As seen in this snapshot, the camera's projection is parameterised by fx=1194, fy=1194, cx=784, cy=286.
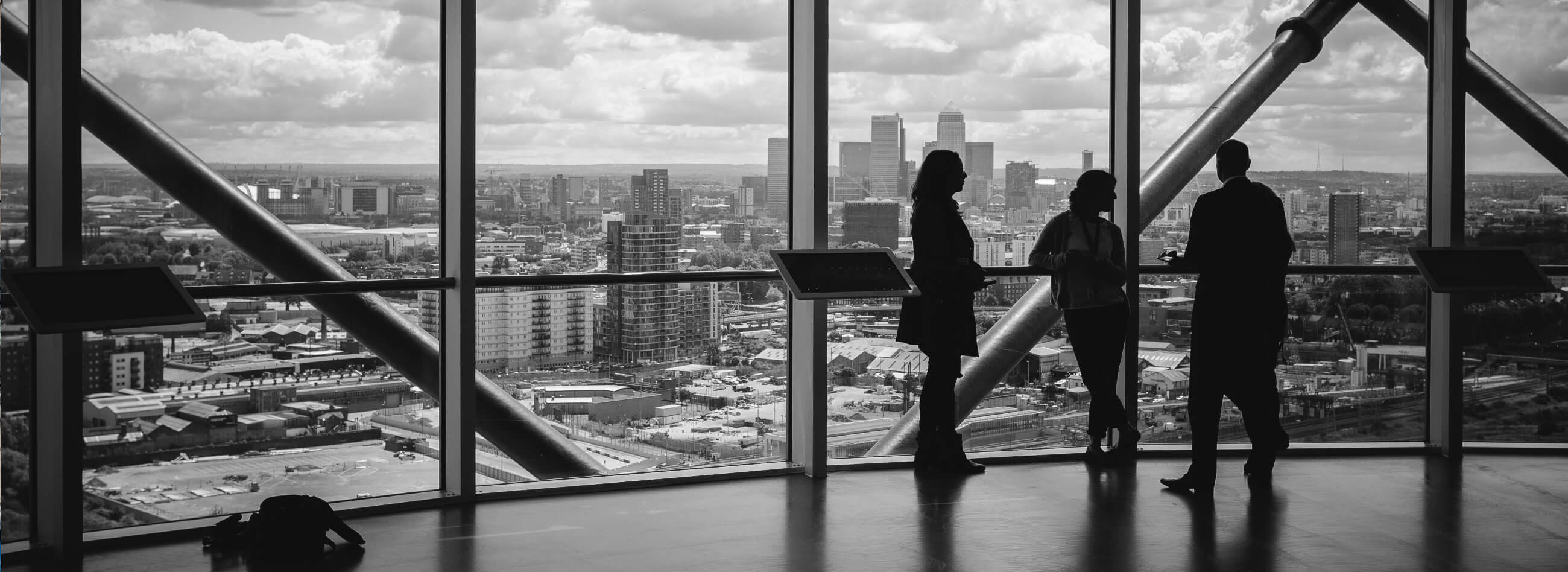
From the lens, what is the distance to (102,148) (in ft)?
15.6

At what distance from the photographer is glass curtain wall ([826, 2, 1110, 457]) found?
6242 mm

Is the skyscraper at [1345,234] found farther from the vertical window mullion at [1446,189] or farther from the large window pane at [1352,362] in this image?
the vertical window mullion at [1446,189]

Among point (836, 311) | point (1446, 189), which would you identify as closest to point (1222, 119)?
point (1446, 189)

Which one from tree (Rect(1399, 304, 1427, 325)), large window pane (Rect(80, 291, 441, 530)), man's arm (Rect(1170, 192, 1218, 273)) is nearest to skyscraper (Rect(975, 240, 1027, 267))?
man's arm (Rect(1170, 192, 1218, 273))

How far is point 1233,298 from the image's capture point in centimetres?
535

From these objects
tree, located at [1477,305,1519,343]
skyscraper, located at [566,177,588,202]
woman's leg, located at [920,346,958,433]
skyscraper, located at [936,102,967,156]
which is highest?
skyscraper, located at [936,102,967,156]

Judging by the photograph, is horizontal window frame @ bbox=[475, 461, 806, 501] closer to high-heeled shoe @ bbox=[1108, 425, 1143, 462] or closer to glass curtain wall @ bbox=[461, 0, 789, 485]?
glass curtain wall @ bbox=[461, 0, 789, 485]

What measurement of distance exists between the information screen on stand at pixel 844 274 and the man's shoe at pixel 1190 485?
5.02ft

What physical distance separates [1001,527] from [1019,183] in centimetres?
229

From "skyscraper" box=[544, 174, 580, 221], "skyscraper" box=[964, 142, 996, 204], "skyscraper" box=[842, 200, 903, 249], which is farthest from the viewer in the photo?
"skyscraper" box=[964, 142, 996, 204]

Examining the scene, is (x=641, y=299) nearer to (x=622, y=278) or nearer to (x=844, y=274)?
(x=622, y=278)

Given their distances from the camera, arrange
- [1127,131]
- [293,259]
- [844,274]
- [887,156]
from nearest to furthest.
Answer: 1. [293,259]
2. [844,274]
3. [887,156]
4. [1127,131]

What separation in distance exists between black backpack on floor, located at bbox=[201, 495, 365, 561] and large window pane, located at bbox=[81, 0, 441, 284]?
108cm

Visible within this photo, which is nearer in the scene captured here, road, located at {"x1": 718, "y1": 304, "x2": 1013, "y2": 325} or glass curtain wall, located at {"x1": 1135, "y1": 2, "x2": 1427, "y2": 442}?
road, located at {"x1": 718, "y1": 304, "x2": 1013, "y2": 325}
